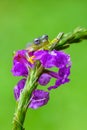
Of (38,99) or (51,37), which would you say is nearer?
(38,99)

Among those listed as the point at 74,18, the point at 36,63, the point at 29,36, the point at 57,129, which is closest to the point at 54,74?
the point at 36,63

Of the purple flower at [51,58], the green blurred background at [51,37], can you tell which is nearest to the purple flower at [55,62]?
the purple flower at [51,58]

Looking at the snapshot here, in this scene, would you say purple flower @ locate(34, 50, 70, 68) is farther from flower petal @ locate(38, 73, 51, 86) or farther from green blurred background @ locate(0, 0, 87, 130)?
green blurred background @ locate(0, 0, 87, 130)

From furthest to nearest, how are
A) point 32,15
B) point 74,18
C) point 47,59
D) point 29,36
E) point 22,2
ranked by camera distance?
point 22,2
point 32,15
point 74,18
point 29,36
point 47,59

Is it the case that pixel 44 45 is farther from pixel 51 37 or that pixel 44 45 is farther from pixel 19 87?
pixel 51 37

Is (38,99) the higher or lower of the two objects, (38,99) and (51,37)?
the lower

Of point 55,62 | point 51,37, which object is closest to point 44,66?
point 55,62

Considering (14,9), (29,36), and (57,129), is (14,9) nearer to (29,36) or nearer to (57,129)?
(29,36)
